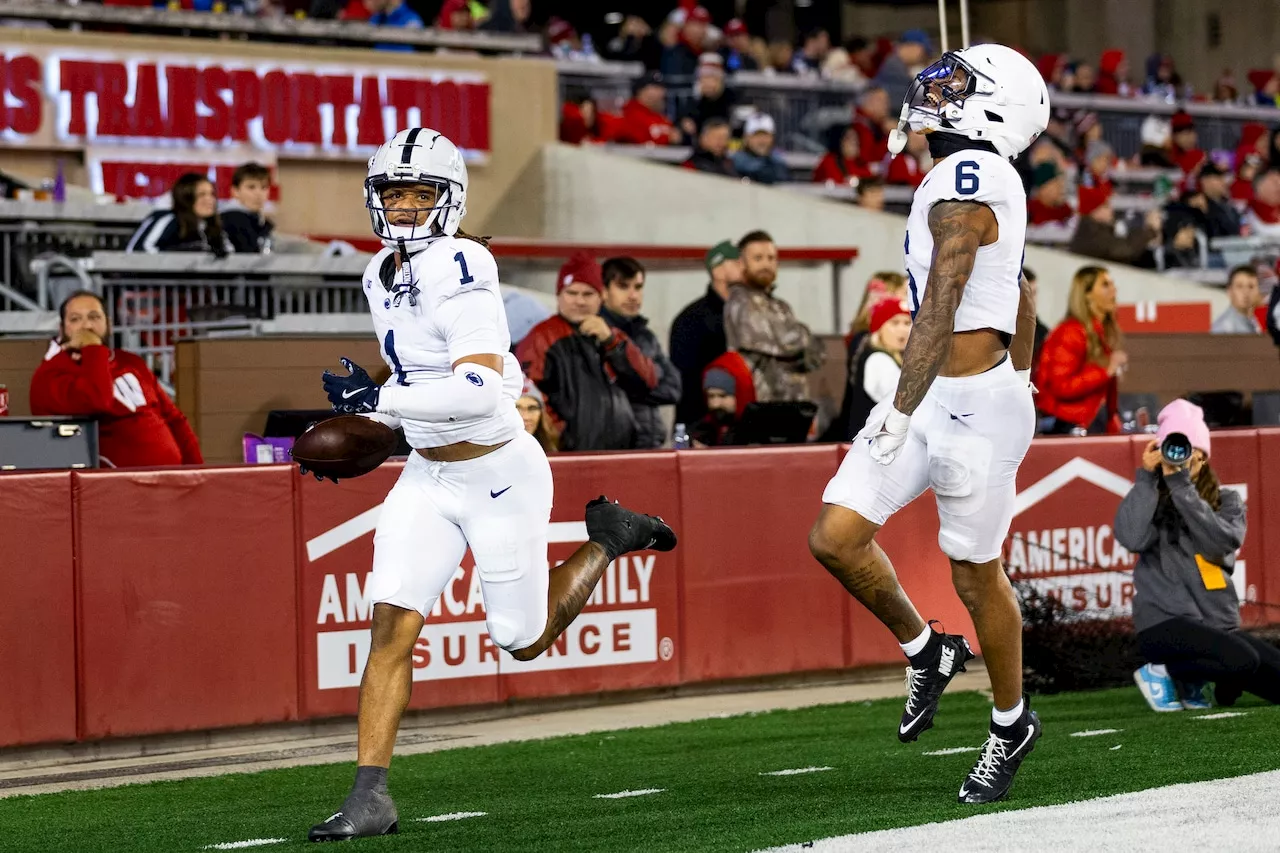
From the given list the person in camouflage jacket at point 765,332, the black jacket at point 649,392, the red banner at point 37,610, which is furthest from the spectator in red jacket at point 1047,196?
the red banner at point 37,610

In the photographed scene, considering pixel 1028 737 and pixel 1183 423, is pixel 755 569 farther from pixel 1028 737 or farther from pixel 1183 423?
pixel 1028 737

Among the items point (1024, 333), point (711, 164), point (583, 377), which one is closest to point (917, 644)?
point (1024, 333)

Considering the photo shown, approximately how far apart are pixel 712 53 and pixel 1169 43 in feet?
40.2

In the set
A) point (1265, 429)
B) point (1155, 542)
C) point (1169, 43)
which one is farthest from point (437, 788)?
point (1169, 43)

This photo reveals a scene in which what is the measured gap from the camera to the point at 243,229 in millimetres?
13578

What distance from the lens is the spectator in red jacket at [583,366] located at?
10.9 m

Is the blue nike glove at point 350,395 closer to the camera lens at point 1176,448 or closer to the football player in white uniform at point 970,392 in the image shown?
the football player in white uniform at point 970,392

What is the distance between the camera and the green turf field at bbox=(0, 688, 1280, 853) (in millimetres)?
6383

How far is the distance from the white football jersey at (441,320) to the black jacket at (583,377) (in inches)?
172

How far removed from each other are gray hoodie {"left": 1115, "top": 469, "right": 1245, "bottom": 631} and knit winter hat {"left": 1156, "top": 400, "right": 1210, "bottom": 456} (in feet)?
0.57

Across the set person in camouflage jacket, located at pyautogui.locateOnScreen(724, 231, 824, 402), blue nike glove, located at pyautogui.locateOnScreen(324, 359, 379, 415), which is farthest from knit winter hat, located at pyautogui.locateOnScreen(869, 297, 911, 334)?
blue nike glove, located at pyautogui.locateOnScreen(324, 359, 379, 415)

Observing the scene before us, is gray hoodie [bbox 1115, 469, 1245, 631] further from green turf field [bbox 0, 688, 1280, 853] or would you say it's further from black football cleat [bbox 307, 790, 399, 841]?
black football cleat [bbox 307, 790, 399, 841]

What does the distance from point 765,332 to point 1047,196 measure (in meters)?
10.2

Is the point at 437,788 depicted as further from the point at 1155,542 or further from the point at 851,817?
the point at 1155,542
